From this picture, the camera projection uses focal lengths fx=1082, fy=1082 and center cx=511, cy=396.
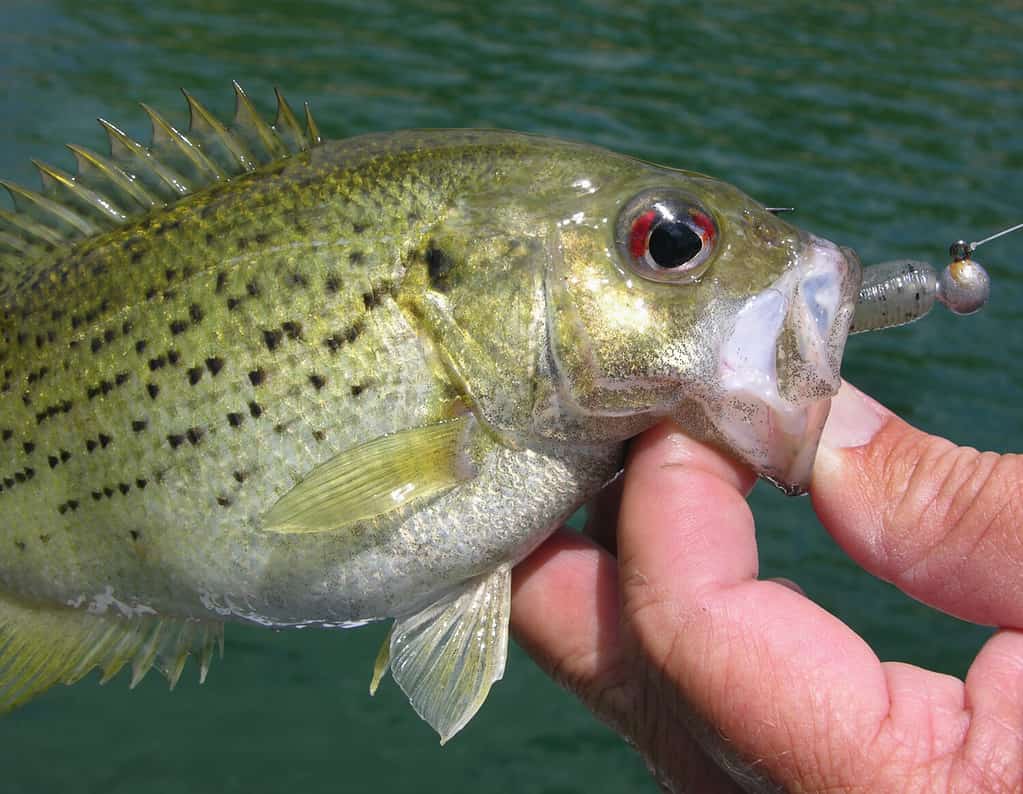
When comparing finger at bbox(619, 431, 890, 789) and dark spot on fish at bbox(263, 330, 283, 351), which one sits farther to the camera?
dark spot on fish at bbox(263, 330, 283, 351)

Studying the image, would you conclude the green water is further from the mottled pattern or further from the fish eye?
the fish eye

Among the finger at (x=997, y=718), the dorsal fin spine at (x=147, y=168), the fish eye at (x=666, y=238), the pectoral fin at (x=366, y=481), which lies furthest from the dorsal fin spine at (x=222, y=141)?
the finger at (x=997, y=718)

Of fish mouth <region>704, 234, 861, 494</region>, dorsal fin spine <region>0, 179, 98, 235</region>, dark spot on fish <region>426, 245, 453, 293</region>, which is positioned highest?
dorsal fin spine <region>0, 179, 98, 235</region>

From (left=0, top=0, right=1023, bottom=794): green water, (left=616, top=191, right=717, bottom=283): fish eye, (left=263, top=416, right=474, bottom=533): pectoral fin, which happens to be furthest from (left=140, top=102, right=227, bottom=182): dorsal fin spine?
(left=0, top=0, right=1023, bottom=794): green water

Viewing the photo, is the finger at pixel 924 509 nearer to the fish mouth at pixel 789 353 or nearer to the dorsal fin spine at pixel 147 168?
the fish mouth at pixel 789 353

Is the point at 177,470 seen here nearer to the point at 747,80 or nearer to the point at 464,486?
the point at 464,486

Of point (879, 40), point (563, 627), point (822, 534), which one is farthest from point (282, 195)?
point (879, 40)
